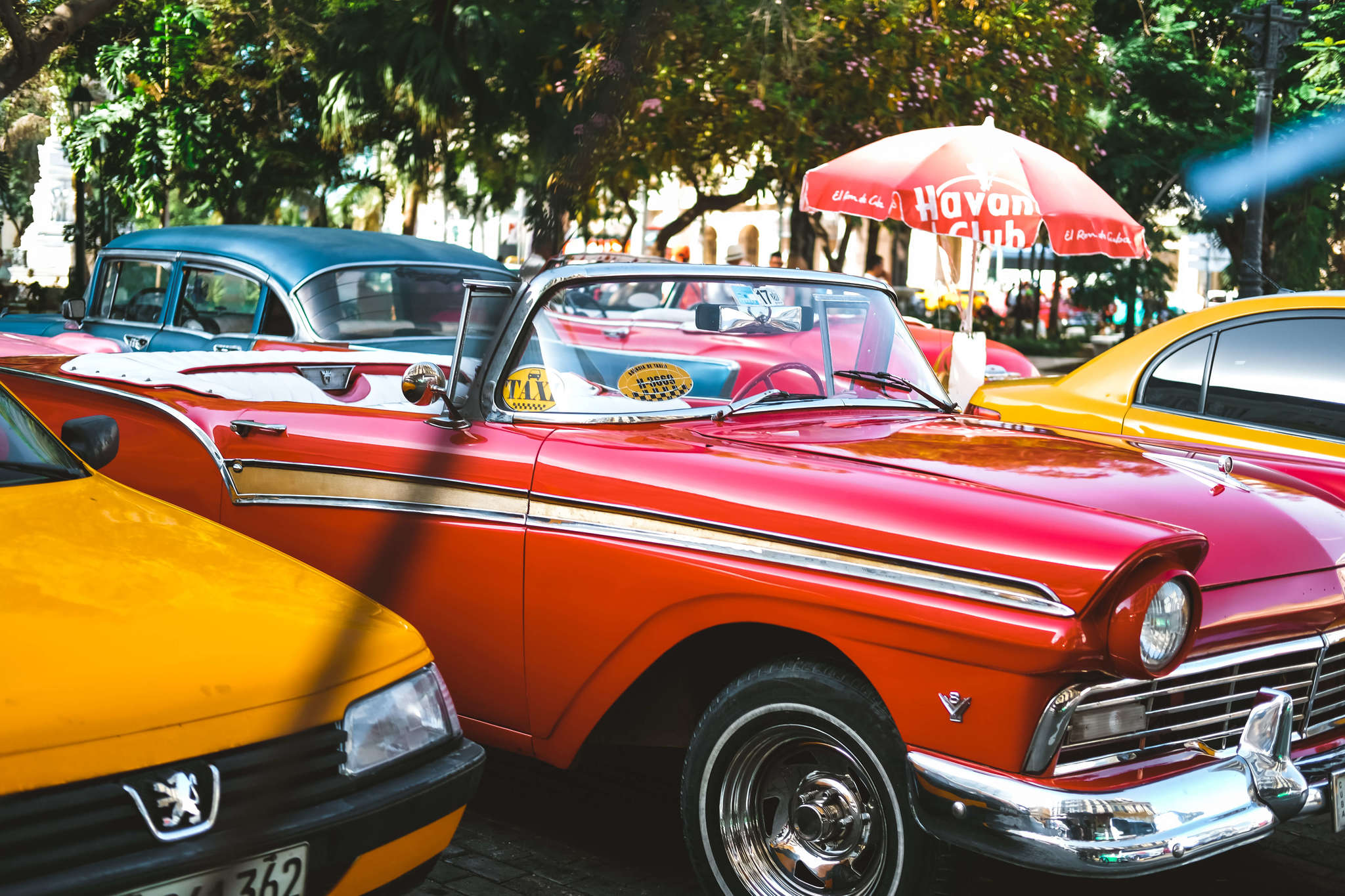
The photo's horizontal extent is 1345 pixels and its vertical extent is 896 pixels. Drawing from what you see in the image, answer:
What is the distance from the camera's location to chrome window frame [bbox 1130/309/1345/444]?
211 inches

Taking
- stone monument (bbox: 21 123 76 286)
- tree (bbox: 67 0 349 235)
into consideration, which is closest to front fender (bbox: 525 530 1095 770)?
tree (bbox: 67 0 349 235)

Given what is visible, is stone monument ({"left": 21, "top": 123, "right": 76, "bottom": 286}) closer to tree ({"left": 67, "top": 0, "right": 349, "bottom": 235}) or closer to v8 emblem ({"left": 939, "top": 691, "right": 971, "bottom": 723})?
tree ({"left": 67, "top": 0, "right": 349, "bottom": 235})

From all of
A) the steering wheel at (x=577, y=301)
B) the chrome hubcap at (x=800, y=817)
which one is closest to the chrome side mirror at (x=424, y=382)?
the steering wheel at (x=577, y=301)

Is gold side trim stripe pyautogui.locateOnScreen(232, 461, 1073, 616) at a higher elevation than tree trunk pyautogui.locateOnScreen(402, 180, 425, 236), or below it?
below

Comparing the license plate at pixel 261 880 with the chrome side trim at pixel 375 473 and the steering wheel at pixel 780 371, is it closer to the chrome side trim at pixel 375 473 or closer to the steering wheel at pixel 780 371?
the chrome side trim at pixel 375 473

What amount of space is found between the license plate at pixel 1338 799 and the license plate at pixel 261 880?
2.24 metres

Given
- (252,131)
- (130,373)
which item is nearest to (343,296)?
(130,373)

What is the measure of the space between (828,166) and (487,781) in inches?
248

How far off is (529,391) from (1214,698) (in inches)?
75.4

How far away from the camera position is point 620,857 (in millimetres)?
3943

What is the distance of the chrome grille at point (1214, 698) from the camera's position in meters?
2.93

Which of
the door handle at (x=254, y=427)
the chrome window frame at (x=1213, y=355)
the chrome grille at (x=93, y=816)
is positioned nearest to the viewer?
the chrome grille at (x=93, y=816)

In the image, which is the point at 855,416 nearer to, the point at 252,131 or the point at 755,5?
the point at 755,5

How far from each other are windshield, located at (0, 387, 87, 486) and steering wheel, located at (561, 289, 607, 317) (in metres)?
1.35
